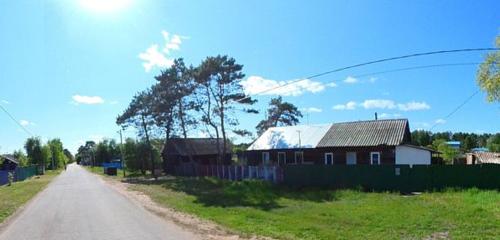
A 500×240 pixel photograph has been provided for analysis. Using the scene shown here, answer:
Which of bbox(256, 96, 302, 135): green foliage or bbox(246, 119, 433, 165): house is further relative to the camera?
bbox(256, 96, 302, 135): green foliage

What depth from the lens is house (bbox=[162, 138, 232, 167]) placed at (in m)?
57.2

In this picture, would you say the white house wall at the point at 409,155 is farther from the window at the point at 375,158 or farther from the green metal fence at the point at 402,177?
the green metal fence at the point at 402,177

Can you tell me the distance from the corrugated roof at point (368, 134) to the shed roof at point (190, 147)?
2103cm

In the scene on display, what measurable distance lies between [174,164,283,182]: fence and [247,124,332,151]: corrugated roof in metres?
4.22

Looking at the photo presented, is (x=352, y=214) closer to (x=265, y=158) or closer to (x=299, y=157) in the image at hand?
(x=299, y=157)

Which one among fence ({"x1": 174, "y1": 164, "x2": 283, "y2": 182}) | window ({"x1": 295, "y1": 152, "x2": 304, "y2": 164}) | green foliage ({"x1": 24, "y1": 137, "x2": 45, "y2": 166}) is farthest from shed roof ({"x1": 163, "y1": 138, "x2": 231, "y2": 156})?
green foliage ({"x1": 24, "y1": 137, "x2": 45, "y2": 166})

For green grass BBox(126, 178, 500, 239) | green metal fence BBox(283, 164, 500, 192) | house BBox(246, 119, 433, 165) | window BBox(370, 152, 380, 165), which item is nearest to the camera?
green grass BBox(126, 178, 500, 239)

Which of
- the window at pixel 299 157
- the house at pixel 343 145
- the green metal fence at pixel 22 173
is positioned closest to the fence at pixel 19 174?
the green metal fence at pixel 22 173

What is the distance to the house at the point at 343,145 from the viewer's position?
33.2 metres

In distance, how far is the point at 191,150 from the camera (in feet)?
190

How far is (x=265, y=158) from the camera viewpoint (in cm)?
4244

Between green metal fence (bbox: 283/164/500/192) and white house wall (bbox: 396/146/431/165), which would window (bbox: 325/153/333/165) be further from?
green metal fence (bbox: 283/164/500/192)

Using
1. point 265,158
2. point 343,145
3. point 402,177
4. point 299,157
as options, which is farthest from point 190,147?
point 402,177

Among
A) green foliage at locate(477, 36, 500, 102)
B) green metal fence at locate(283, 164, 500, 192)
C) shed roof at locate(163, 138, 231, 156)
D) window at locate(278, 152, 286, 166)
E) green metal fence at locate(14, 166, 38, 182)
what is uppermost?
green foliage at locate(477, 36, 500, 102)
